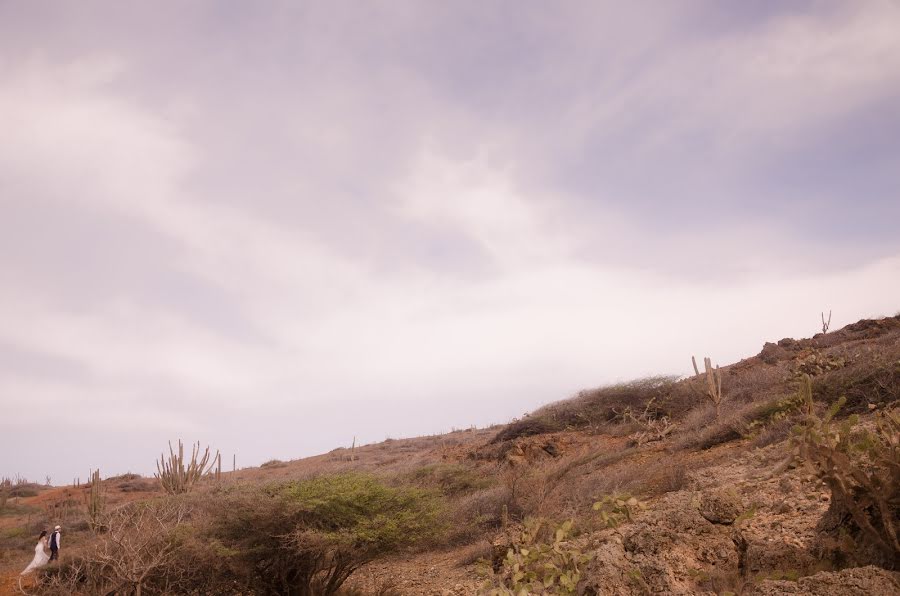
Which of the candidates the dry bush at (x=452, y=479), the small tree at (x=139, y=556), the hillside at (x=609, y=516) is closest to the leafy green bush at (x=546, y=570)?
the hillside at (x=609, y=516)

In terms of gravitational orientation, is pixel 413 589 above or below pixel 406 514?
below

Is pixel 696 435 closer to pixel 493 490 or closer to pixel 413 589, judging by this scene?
pixel 493 490

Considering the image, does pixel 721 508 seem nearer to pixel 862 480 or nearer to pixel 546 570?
pixel 862 480

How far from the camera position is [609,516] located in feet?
18.2

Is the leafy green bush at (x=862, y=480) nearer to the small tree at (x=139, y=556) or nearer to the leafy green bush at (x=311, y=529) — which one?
the leafy green bush at (x=311, y=529)

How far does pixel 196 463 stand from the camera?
21.6 m

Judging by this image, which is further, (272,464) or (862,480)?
(272,464)

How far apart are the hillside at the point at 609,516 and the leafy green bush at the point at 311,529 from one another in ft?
0.10

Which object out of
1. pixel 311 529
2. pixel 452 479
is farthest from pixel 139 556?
pixel 452 479

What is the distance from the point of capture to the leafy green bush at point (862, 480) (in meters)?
3.59

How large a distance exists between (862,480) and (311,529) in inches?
258

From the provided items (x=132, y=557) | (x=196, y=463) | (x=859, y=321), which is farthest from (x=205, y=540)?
(x=859, y=321)

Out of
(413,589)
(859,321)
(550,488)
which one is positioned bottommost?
(413,589)

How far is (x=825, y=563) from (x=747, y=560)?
1.90 feet
